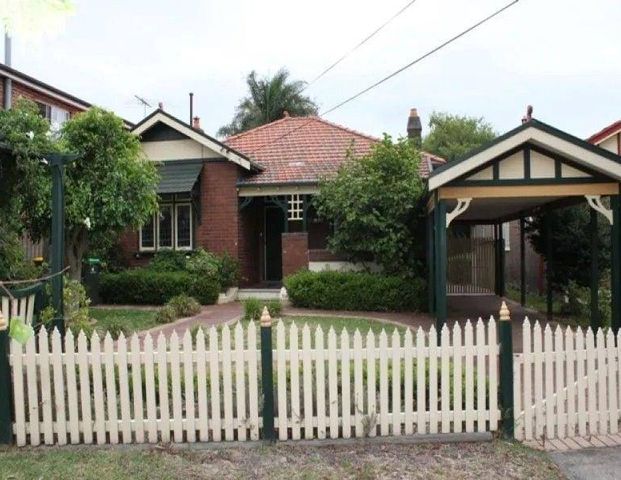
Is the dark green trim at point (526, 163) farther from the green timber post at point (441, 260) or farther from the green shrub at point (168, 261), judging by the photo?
the green shrub at point (168, 261)

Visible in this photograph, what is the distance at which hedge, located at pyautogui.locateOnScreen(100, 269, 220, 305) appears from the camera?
14.4 m

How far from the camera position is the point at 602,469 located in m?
4.43

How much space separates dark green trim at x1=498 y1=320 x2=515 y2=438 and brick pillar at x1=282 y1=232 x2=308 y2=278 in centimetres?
1077

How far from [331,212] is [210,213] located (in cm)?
415

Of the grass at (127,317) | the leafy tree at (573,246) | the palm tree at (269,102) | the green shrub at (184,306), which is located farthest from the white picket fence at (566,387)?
the palm tree at (269,102)

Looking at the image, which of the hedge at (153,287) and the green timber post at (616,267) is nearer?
the green timber post at (616,267)

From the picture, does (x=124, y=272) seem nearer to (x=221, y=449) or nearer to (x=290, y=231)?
(x=290, y=231)

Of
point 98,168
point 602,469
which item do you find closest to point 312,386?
point 602,469

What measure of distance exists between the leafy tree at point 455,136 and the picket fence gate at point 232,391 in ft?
117

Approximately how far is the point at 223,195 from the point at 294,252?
2781 millimetres

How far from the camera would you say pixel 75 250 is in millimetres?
12320

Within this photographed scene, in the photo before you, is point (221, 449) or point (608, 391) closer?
point (221, 449)

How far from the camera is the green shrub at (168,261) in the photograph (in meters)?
15.5

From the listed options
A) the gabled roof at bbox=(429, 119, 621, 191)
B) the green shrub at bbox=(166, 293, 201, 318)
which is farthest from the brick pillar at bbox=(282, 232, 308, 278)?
the gabled roof at bbox=(429, 119, 621, 191)
